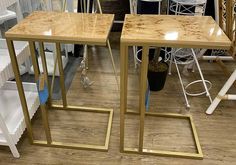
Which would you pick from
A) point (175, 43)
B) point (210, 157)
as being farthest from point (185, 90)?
point (175, 43)

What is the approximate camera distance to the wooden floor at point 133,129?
4.86 ft

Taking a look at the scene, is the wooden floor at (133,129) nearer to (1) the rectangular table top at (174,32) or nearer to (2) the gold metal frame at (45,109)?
(2) the gold metal frame at (45,109)

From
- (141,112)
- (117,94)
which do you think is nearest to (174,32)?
(141,112)

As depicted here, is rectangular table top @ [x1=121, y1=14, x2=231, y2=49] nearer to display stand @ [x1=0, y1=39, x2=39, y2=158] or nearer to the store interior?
the store interior

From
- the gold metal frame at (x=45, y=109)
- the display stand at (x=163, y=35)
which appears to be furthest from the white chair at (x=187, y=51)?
the gold metal frame at (x=45, y=109)

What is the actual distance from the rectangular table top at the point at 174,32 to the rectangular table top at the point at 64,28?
0.12 m

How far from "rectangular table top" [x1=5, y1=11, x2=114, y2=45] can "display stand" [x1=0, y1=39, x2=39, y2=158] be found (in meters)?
0.25

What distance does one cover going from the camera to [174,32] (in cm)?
118

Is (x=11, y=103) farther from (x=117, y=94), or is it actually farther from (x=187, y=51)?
(x=187, y=51)

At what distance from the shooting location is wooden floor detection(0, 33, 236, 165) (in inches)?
58.4

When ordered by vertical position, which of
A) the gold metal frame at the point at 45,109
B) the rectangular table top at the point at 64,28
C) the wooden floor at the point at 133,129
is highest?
the rectangular table top at the point at 64,28

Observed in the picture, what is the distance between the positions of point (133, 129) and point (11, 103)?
850 millimetres

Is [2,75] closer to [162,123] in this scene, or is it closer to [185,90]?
[162,123]

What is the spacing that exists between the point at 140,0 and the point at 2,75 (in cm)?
139
